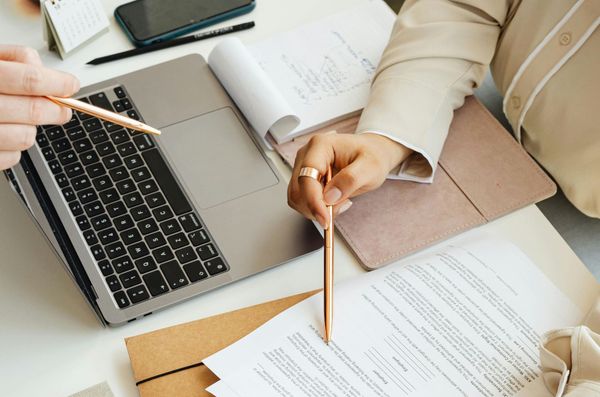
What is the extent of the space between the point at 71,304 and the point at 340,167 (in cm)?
33

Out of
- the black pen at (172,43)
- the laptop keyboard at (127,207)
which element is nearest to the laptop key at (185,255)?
the laptop keyboard at (127,207)

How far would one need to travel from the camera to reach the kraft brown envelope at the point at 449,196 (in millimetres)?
826

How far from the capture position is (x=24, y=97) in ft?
2.40

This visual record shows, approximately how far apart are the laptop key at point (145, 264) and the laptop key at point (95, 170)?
0.13 metres

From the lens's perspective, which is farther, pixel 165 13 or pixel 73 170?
pixel 165 13

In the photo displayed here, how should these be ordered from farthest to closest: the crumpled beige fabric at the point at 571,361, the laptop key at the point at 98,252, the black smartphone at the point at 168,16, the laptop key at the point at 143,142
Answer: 1. the black smartphone at the point at 168,16
2. the laptop key at the point at 143,142
3. the laptop key at the point at 98,252
4. the crumpled beige fabric at the point at 571,361

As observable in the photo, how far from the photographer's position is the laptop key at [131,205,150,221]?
0.82 metres

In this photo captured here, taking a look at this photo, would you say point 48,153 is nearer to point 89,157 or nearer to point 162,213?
point 89,157

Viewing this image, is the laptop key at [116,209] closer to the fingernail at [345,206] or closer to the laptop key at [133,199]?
the laptop key at [133,199]

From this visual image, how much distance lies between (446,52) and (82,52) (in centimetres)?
47

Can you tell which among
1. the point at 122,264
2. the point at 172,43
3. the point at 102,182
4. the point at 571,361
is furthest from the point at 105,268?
the point at 571,361

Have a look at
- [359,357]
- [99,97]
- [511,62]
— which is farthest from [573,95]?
[99,97]

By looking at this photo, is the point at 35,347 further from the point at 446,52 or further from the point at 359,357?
the point at 446,52

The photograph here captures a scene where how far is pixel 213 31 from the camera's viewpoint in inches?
40.3
